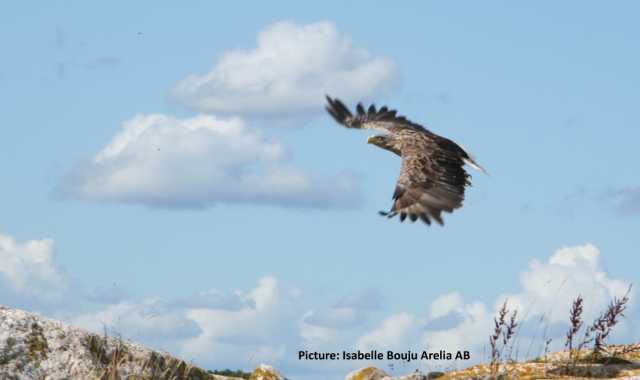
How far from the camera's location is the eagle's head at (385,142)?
16.6 m

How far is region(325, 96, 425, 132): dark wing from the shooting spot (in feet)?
61.7

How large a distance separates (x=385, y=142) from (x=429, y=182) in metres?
3.94

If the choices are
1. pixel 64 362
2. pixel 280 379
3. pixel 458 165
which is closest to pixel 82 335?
pixel 64 362

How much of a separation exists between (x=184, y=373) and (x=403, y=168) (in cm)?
683

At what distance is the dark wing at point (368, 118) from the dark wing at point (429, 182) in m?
3.18

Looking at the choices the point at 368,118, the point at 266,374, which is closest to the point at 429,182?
the point at 266,374

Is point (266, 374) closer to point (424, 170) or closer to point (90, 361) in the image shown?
point (90, 361)

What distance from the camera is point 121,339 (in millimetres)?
7477

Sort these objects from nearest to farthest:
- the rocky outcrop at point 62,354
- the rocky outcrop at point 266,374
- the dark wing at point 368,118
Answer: the rocky outcrop at point 62,354 < the rocky outcrop at point 266,374 < the dark wing at point 368,118

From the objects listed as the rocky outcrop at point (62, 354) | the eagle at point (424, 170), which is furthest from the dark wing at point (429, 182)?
the rocky outcrop at point (62, 354)

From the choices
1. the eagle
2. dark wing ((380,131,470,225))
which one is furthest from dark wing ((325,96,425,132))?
dark wing ((380,131,470,225))

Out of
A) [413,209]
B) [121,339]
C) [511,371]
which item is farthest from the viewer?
[413,209]

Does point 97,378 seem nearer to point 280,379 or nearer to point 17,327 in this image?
point 17,327

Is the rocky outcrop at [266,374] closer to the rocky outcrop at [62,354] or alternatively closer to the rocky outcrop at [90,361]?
the rocky outcrop at [90,361]
